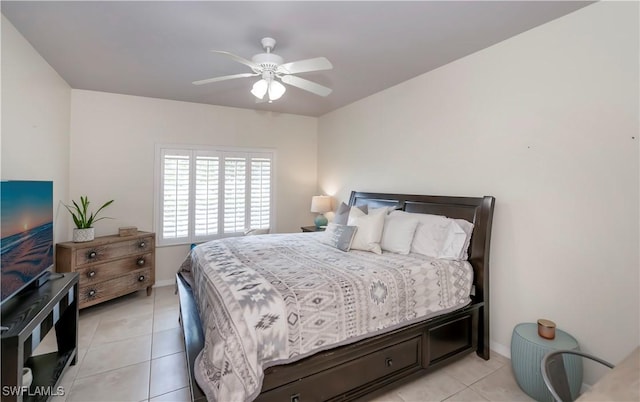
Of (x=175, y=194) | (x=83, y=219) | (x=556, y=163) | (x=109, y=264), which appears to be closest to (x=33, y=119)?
(x=83, y=219)

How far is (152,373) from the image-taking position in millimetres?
2297

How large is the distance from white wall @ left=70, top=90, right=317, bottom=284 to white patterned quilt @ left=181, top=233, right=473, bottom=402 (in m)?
2.07

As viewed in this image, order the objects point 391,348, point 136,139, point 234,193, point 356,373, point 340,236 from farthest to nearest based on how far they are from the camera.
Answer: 1. point 234,193
2. point 136,139
3. point 340,236
4. point 391,348
5. point 356,373

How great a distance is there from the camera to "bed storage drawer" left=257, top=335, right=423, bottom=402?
171cm

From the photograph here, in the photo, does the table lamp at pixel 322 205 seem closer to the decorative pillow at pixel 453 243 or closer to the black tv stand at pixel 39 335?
the decorative pillow at pixel 453 243

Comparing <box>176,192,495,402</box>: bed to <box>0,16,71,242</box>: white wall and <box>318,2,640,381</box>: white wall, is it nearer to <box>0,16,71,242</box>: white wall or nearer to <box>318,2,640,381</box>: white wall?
<box>318,2,640,381</box>: white wall

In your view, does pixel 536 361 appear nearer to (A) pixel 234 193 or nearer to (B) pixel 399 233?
(B) pixel 399 233

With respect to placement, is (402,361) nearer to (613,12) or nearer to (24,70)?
(613,12)

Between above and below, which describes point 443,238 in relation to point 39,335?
above

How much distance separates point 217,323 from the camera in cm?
161

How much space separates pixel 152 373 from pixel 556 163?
3512 mm

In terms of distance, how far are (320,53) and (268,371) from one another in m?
2.56

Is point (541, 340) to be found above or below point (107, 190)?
below

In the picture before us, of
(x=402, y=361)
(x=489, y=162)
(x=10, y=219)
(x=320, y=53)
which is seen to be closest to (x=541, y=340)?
(x=402, y=361)
